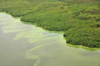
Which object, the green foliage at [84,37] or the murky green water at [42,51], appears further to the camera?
the green foliage at [84,37]

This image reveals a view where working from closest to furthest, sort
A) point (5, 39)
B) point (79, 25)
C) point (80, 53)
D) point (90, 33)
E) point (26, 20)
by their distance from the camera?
point (80, 53) < point (90, 33) < point (5, 39) < point (79, 25) < point (26, 20)

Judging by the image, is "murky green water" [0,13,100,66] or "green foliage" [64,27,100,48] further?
"green foliage" [64,27,100,48]

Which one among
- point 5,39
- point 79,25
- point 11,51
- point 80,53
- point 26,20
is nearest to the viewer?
point 80,53

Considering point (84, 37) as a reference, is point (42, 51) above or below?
below

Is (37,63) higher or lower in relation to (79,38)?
lower

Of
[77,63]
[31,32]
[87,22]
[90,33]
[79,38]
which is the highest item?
[87,22]

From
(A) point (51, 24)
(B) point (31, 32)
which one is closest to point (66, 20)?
(A) point (51, 24)

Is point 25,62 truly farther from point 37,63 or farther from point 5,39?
point 5,39

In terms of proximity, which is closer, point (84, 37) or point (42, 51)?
point (42, 51)
